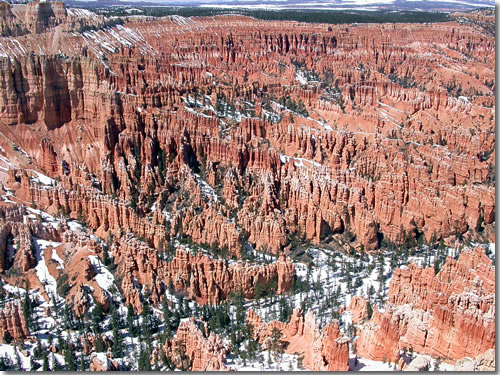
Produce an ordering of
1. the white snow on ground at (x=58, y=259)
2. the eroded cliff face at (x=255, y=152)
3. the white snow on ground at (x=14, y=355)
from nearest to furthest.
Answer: the white snow on ground at (x=14, y=355) < the white snow on ground at (x=58, y=259) < the eroded cliff face at (x=255, y=152)

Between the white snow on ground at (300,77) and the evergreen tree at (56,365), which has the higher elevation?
the white snow on ground at (300,77)

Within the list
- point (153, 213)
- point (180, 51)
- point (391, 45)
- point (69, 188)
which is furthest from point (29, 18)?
point (391, 45)

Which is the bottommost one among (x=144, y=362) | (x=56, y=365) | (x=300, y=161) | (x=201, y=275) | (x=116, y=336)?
(x=56, y=365)

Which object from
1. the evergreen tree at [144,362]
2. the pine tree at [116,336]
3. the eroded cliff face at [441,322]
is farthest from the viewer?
the pine tree at [116,336]

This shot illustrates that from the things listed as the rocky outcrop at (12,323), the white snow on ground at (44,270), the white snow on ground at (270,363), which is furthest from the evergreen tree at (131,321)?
the white snow on ground at (270,363)

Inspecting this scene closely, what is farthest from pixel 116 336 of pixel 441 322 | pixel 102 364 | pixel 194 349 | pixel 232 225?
pixel 441 322

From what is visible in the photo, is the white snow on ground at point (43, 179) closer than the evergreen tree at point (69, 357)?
No

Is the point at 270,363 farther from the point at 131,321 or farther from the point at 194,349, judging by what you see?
the point at 131,321

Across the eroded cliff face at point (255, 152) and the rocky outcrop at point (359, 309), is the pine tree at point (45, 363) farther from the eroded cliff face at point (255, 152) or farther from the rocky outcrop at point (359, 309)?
the rocky outcrop at point (359, 309)
